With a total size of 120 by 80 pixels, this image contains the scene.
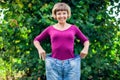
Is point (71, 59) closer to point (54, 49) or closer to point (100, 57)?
point (54, 49)

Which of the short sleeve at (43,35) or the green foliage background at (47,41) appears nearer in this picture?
the short sleeve at (43,35)

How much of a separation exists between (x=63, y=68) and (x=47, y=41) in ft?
5.25

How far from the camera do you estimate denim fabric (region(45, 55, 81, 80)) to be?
15.3ft

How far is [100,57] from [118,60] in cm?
39

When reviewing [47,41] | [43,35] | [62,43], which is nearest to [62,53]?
[62,43]

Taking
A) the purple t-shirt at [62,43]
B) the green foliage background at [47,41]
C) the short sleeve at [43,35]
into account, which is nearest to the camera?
the purple t-shirt at [62,43]

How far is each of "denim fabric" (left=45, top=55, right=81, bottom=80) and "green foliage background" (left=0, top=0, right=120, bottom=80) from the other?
1.21m

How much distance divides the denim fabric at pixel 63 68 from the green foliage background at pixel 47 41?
121cm

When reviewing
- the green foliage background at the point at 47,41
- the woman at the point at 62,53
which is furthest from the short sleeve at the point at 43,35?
the green foliage background at the point at 47,41

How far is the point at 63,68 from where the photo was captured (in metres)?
4.69

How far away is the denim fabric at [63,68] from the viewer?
4668 mm

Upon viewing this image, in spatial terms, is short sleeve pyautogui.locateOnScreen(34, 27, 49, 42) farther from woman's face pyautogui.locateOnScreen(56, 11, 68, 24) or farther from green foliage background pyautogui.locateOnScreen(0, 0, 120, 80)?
green foliage background pyautogui.locateOnScreen(0, 0, 120, 80)

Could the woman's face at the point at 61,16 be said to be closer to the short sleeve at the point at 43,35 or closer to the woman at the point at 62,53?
the woman at the point at 62,53

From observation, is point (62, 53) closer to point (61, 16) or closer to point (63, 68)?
point (63, 68)
